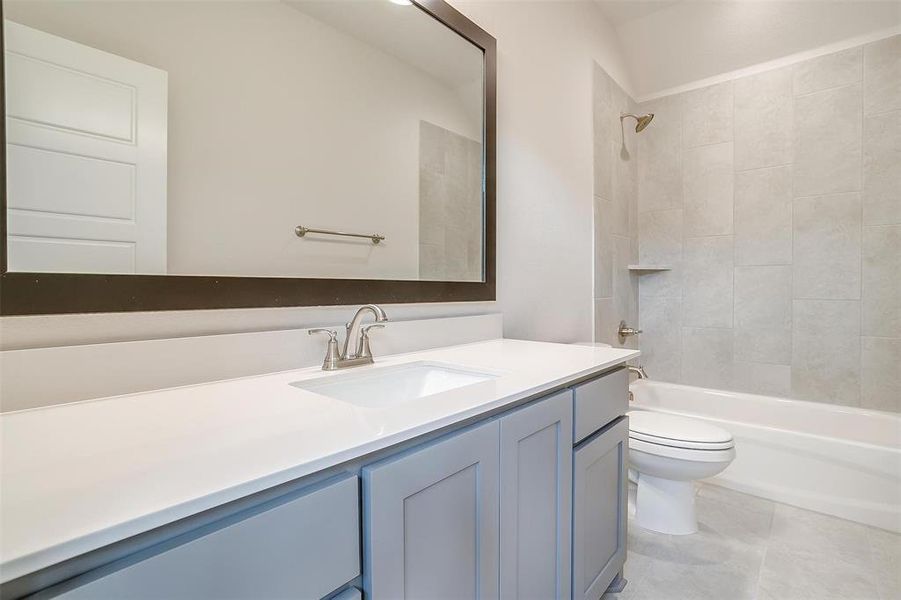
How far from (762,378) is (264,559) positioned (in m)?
2.97

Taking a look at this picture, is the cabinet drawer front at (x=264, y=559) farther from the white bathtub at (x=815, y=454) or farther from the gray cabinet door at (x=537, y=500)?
the white bathtub at (x=815, y=454)

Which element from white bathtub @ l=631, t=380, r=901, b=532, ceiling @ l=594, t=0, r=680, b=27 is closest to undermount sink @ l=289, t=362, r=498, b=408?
white bathtub @ l=631, t=380, r=901, b=532

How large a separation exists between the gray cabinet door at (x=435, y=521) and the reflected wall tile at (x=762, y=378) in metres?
2.50

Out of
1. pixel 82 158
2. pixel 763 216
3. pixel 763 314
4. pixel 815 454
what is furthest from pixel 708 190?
pixel 82 158

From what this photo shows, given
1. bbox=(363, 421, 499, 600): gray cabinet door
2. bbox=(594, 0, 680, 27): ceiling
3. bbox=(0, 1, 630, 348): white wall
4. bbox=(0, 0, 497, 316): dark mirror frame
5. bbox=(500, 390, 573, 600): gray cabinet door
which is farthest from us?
bbox=(594, 0, 680, 27): ceiling

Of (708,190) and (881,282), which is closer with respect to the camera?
(881,282)

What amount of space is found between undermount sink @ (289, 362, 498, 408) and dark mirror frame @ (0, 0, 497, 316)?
0.77ft

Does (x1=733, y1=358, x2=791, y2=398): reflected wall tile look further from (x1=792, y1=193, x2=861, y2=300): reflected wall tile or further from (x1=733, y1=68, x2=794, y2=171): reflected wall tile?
(x1=733, y1=68, x2=794, y2=171): reflected wall tile

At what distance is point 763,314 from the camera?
2.55 metres

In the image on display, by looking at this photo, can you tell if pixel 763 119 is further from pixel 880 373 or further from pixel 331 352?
pixel 331 352

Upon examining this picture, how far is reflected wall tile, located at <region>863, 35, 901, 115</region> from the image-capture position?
217cm

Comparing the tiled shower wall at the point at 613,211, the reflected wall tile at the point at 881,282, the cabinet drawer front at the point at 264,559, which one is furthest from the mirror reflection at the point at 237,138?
the reflected wall tile at the point at 881,282

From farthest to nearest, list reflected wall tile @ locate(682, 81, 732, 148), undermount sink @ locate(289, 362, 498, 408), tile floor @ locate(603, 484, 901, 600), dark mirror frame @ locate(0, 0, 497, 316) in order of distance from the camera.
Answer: reflected wall tile @ locate(682, 81, 732, 148) → tile floor @ locate(603, 484, 901, 600) → undermount sink @ locate(289, 362, 498, 408) → dark mirror frame @ locate(0, 0, 497, 316)

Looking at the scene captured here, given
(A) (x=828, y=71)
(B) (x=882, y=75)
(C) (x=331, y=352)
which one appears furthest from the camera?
(A) (x=828, y=71)
